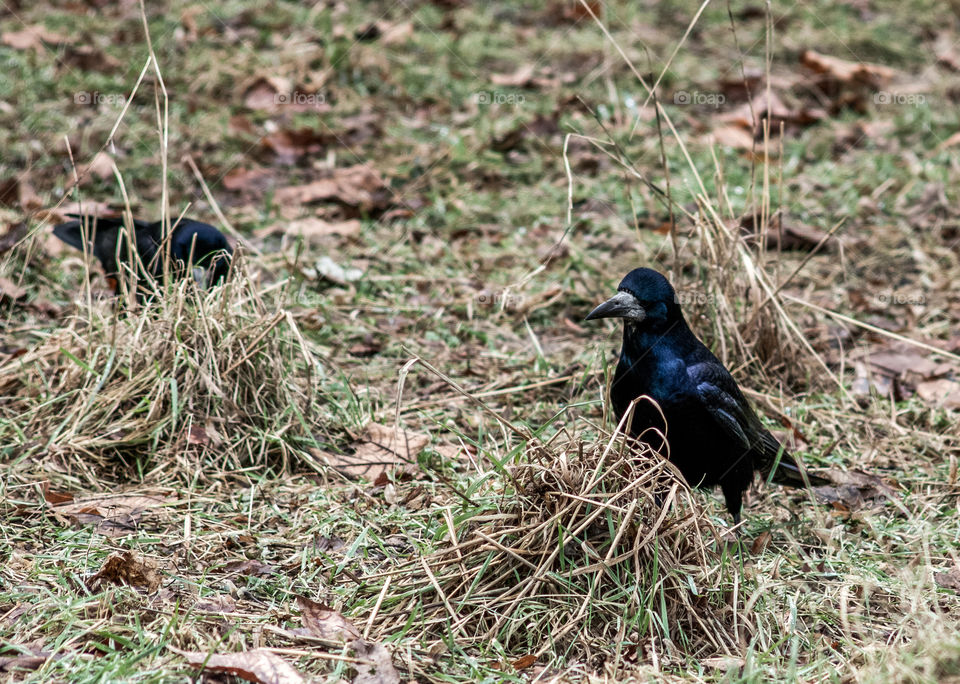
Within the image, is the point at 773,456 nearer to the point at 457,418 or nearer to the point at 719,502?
the point at 719,502

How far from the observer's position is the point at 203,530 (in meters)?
3.03

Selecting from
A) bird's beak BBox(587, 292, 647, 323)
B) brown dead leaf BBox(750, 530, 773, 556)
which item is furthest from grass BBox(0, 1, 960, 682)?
bird's beak BBox(587, 292, 647, 323)

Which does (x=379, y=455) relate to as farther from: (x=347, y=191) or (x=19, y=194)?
(x=19, y=194)

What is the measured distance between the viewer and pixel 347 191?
5.48m

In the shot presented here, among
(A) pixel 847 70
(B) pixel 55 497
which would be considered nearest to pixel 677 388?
(B) pixel 55 497

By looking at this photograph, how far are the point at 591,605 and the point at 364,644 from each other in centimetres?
56

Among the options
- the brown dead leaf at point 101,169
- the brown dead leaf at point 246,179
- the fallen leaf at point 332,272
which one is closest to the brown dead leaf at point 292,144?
the brown dead leaf at point 246,179

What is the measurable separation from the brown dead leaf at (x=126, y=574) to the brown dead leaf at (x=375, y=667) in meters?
0.65

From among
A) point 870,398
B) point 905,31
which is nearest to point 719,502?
point 870,398

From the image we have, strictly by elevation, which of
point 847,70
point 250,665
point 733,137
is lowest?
point 733,137

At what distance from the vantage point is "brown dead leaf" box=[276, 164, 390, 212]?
5.43m

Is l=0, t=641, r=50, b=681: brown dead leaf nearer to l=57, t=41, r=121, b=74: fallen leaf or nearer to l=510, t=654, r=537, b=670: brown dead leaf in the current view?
l=510, t=654, r=537, b=670: brown dead leaf

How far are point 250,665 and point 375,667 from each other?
0.28 metres

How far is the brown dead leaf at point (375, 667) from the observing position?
2.27 m
